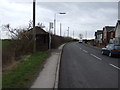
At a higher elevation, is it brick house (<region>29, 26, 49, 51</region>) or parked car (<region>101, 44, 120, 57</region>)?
brick house (<region>29, 26, 49, 51</region>)

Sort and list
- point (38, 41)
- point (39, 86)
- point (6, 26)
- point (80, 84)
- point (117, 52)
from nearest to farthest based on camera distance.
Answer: point (39, 86) < point (80, 84) < point (117, 52) < point (6, 26) < point (38, 41)

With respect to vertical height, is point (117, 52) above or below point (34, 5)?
below

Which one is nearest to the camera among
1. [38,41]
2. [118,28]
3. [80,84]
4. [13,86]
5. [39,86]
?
[13,86]

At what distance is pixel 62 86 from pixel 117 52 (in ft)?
58.0

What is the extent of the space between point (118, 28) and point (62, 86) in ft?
196

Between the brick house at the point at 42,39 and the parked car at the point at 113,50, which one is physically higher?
the brick house at the point at 42,39

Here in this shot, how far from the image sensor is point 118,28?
68000 mm

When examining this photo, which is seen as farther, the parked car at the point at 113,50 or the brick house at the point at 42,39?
the brick house at the point at 42,39

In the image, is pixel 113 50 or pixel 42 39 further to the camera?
pixel 42 39

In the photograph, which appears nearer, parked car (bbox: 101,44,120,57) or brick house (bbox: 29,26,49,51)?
parked car (bbox: 101,44,120,57)

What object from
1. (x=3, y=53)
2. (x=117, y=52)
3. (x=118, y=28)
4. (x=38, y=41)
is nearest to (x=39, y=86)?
(x=3, y=53)

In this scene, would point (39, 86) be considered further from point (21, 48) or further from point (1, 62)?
point (21, 48)

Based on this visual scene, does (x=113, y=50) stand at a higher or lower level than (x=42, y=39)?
lower

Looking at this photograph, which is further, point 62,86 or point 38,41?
point 38,41
